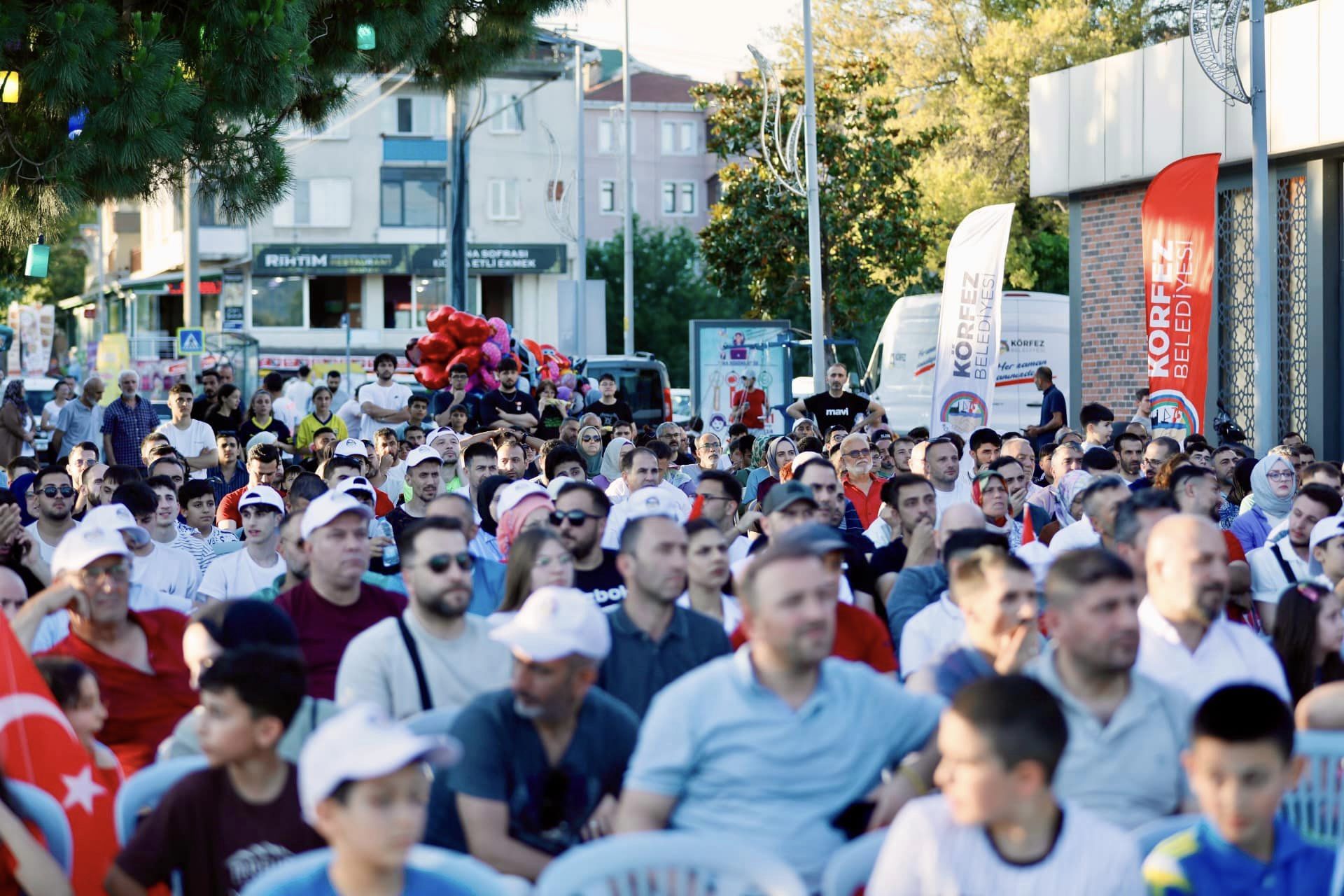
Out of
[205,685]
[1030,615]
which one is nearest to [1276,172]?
[1030,615]

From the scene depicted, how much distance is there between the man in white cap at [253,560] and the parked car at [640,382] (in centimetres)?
1765

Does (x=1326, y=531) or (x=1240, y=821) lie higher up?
(x=1326, y=531)

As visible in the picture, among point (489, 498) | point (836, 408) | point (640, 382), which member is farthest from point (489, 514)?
point (640, 382)

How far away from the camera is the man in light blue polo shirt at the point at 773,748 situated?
14.2 feet

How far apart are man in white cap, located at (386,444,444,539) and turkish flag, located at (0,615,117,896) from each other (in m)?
5.25

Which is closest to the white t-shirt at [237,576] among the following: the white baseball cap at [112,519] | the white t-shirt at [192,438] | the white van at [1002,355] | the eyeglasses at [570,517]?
the white baseball cap at [112,519]

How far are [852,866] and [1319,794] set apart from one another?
141cm

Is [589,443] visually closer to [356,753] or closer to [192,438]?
[192,438]

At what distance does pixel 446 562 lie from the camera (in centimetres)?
579

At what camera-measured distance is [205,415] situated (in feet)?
56.9

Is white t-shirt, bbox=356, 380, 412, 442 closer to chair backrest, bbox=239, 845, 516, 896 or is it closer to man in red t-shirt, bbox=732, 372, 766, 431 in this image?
man in red t-shirt, bbox=732, 372, 766, 431

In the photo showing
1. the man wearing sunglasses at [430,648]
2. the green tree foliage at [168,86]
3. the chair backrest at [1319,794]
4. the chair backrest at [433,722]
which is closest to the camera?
the chair backrest at [1319,794]

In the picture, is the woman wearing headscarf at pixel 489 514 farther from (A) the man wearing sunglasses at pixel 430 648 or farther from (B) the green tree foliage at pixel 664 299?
(B) the green tree foliage at pixel 664 299

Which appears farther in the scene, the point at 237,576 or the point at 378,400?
the point at 378,400
